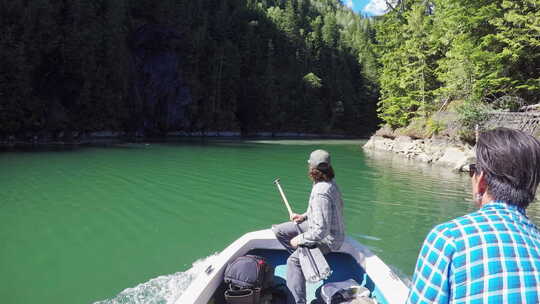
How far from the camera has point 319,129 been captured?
61531 mm

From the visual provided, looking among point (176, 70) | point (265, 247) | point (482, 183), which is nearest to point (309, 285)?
point (265, 247)

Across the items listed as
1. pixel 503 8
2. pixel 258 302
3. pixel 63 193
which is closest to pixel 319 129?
pixel 503 8

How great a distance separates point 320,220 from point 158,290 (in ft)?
8.72

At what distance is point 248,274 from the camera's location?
10.00 feet

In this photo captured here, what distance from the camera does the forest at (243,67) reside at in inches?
661

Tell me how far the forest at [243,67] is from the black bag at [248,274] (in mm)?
16110

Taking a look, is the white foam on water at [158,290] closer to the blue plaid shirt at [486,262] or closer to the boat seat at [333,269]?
the boat seat at [333,269]

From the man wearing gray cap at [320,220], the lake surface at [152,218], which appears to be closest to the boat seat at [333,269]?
the man wearing gray cap at [320,220]

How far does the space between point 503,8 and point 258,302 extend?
1834cm

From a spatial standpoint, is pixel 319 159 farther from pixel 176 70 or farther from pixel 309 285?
pixel 176 70

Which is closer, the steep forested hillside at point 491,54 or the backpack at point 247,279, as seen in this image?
the backpack at point 247,279

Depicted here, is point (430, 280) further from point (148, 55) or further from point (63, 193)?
point (148, 55)

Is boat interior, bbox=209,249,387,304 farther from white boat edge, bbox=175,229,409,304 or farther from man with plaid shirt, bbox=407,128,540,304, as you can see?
man with plaid shirt, bbox=407,128,540,304

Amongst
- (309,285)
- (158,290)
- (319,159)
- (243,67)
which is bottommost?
(158,290)
